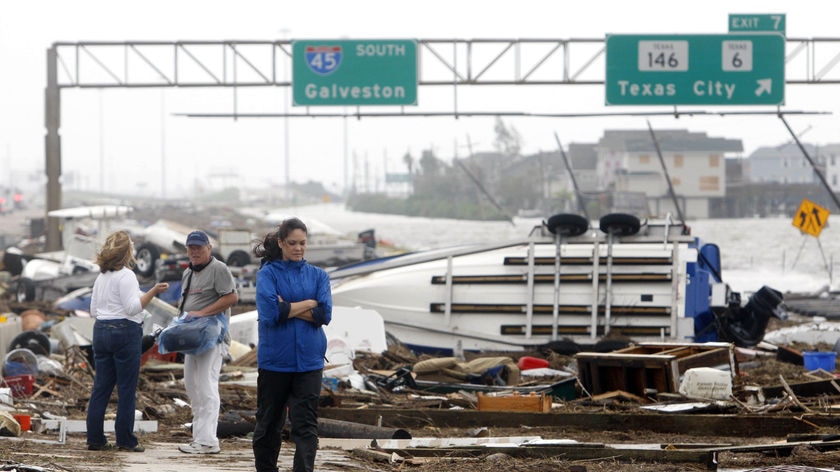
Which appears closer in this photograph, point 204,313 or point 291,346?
point 291,346

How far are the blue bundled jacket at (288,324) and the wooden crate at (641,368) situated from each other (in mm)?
6328

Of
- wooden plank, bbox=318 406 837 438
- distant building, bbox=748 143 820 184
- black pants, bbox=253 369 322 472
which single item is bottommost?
wooden plank, bbox=318 406 837 438

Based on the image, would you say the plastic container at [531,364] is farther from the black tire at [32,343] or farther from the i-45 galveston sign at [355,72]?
the i-45 galveston sign at [355,72]

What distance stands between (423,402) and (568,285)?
739 centimetres

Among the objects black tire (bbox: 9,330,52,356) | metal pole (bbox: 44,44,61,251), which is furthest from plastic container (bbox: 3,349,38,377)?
metal pole (bbox: 44,44,61,251)

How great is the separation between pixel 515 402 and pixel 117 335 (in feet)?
14.2

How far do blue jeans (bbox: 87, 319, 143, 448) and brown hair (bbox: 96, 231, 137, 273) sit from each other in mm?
427

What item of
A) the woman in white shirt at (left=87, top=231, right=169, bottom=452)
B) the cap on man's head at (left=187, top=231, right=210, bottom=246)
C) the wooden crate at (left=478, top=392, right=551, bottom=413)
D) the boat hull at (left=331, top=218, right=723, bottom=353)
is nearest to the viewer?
the woman in white shirt at (left=87, top=231, right=169, bottom=452)

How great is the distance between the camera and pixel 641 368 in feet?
46.9

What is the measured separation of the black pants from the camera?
28.0 feet

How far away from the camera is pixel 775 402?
1314cm

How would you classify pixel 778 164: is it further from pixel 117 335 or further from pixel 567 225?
pixel 117 335

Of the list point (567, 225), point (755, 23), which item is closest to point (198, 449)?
point (567, 225)

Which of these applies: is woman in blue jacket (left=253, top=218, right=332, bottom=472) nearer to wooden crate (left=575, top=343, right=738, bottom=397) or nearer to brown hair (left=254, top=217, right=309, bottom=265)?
brown hair (left=254, top=217, right=309, bottom=265)
